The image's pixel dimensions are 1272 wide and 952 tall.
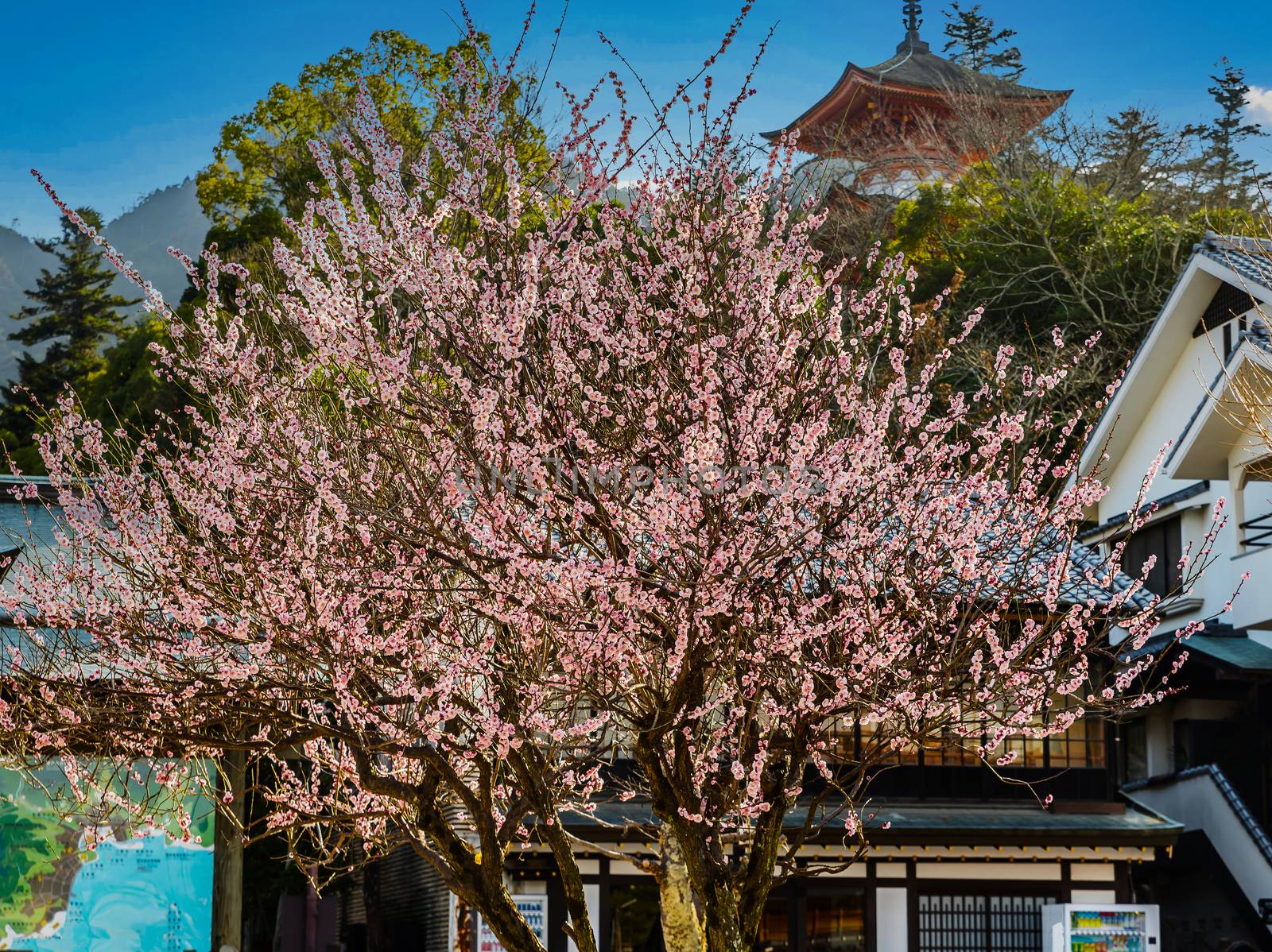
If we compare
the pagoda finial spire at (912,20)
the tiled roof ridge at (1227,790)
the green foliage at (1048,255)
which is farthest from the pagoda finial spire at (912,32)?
the tiled roof ridge at (1227,790)

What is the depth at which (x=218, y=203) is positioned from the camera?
2681cm

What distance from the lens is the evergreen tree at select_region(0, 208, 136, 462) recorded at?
36.1 metres

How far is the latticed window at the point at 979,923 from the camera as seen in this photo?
17.2m

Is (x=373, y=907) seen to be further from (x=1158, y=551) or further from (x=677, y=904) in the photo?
(x=677, y=904)

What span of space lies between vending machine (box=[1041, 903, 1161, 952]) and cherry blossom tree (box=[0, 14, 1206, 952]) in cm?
733

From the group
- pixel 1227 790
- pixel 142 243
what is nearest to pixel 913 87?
pixel 1227 790

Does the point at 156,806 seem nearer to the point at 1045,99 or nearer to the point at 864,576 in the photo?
the point at 864,576

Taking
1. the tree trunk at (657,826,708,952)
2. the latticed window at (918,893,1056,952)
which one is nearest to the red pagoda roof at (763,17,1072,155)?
the latticed window at (918,893,1056,952)

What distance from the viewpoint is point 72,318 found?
41000 mm

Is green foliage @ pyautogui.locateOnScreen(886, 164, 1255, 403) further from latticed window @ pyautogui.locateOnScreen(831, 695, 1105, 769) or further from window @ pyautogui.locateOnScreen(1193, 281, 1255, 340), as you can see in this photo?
latticed window @ pyautogui.locateOnScreen(831, 695, 1105, 769)

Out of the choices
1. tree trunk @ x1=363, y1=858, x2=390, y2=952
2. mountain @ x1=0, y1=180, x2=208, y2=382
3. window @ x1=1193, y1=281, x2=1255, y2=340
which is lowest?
tree trunk @ x1=363, y1=858, x2=390, y2=952

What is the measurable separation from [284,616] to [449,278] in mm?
2317

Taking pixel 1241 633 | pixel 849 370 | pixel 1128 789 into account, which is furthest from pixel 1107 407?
pixel 849 370

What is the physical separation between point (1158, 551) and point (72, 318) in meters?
32.0
